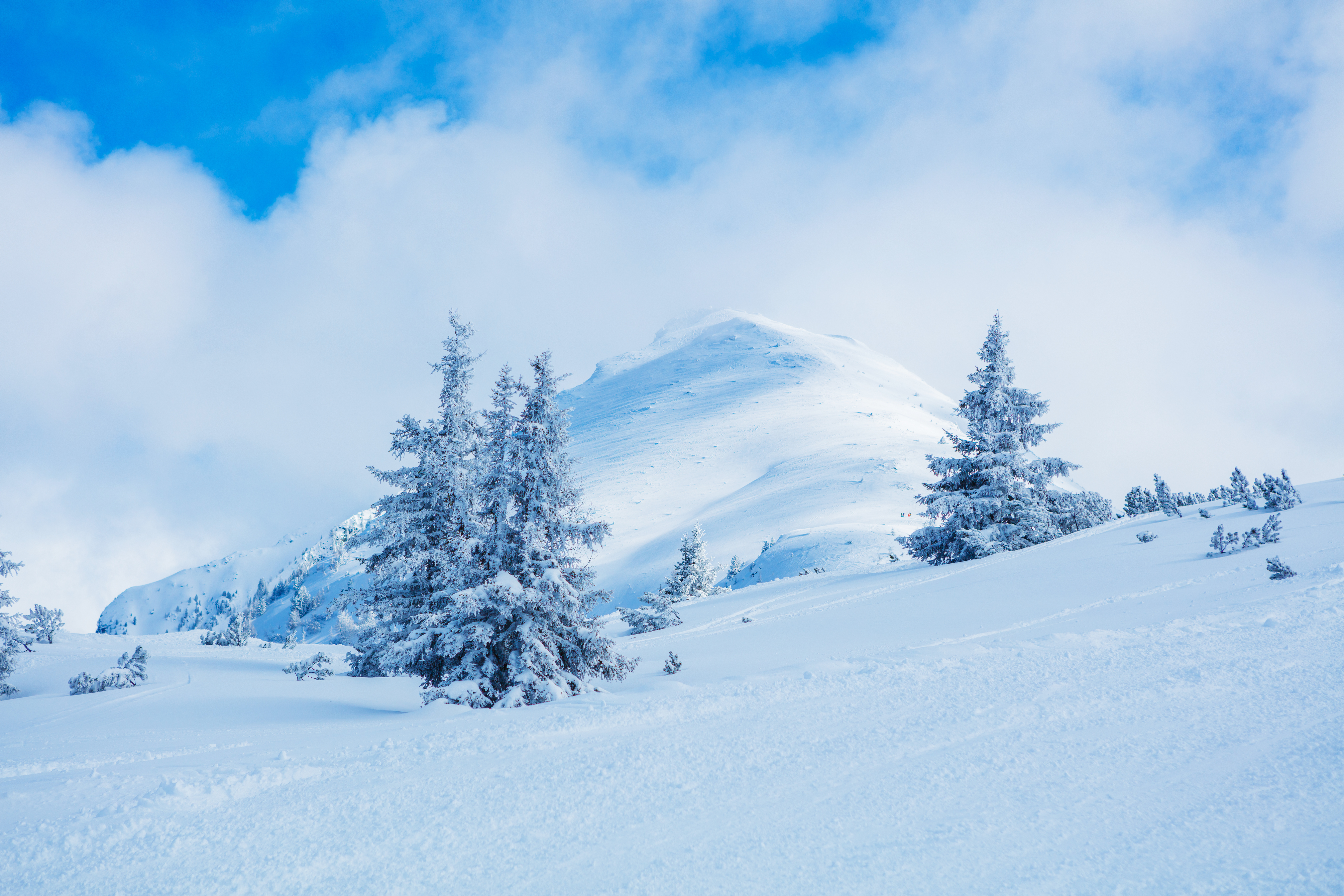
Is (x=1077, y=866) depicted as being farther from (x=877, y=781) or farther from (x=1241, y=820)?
(x=877, y=781)

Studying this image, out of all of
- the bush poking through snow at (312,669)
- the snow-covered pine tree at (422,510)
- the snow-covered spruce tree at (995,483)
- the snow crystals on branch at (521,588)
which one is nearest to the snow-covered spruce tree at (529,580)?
the snow crystals on branch at (521,588)

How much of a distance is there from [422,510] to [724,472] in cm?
8430

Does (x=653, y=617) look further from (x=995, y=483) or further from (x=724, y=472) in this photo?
(x=724, y=472)

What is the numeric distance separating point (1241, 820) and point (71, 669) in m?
23.1

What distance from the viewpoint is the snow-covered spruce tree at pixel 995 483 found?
72.8ft

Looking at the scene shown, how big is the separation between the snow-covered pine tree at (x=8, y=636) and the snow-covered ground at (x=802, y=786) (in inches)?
475

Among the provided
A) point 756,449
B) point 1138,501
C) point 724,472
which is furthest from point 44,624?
point 756,449

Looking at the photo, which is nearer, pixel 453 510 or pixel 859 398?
pixel 453 510

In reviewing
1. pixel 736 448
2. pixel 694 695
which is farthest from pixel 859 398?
pixel 694 695

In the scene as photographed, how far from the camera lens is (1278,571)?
31.9ft

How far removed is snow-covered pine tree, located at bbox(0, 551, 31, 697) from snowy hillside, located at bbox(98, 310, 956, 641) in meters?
6.70

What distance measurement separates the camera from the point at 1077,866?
2641 millimetres

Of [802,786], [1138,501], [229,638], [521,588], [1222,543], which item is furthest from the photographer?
[1138,501]

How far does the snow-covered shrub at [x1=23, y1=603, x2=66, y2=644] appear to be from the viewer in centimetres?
2127
